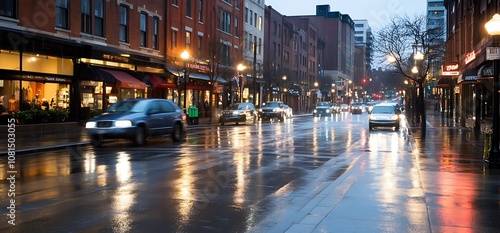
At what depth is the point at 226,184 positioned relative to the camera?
35.7 feet

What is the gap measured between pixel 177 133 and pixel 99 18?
43.1 feet

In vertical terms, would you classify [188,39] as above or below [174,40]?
above

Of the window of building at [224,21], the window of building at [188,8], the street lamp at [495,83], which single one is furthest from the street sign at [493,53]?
the window of building at [224,21]

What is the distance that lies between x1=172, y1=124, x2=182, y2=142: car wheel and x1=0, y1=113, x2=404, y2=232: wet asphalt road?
350cm

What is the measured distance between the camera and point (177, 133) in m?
22.2

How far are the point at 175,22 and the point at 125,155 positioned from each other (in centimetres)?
2638

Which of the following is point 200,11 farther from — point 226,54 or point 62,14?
point 62,14

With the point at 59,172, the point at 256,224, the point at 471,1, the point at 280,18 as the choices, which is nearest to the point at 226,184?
the point at 256,224

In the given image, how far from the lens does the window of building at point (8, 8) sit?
24312 millimetres

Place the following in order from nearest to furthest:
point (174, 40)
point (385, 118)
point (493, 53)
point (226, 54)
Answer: point (493, 53), point (385, 118), point (174, 40), point (226, 54)

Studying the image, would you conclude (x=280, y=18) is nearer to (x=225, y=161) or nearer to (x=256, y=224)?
(x=225, y=161)

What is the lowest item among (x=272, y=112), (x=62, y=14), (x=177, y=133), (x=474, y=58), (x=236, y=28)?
(x=177, y=133)

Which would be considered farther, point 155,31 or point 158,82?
point 155,31

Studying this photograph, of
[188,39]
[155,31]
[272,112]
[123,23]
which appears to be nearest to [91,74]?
[123,23]
